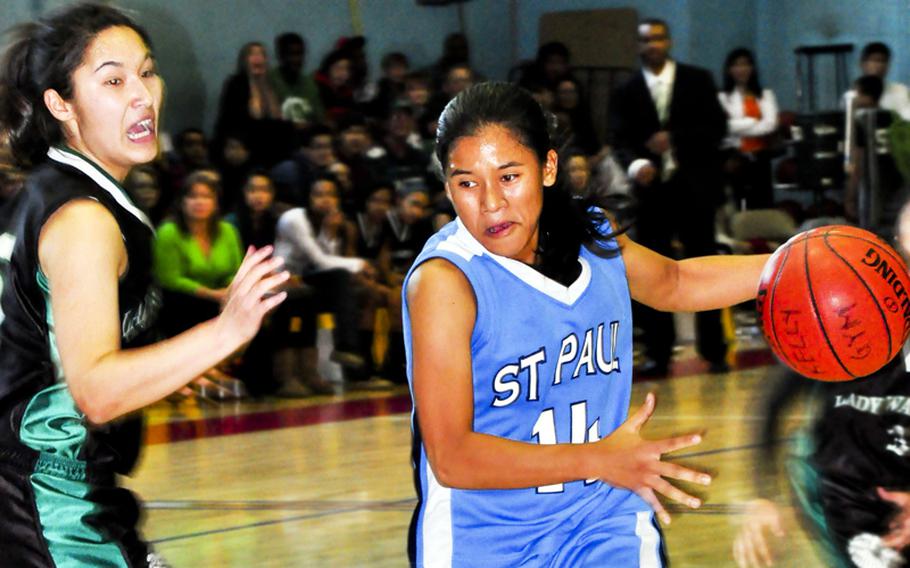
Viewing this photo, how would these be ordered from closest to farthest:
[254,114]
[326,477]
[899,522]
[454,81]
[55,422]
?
[55,422]
[899,522]
[326,477]
[254,114]
[454,81]

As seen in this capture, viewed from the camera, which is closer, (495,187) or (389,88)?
(495,187)

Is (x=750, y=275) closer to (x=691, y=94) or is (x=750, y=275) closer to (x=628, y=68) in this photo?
(x=691, y=94)

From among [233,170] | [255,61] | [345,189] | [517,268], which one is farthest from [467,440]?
[255,61]

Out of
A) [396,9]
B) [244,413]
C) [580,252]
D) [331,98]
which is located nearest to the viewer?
[580,252]

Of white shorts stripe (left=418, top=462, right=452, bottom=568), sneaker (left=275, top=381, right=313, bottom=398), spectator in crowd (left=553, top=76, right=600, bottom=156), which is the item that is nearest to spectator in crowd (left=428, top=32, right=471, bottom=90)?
spectator in crowd (left=553, top=76, right=600, bottom=156)

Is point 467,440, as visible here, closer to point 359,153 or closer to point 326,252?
point 326,252

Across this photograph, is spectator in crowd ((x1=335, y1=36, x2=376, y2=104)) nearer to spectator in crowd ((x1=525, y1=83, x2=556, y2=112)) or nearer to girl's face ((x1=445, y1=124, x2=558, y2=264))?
spectator in crowd ((x1=525, y1=83, x2=556, y2=112))

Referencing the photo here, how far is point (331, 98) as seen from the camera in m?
10.8

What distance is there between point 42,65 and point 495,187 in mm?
806

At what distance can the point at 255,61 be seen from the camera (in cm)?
1000

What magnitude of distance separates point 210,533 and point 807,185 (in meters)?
8.07

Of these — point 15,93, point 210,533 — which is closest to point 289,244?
point 210,533

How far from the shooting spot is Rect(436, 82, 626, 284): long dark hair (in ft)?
8.72

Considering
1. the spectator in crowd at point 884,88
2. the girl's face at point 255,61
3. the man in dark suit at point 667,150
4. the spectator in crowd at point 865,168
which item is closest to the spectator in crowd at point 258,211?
the girl's face at point 255,61
